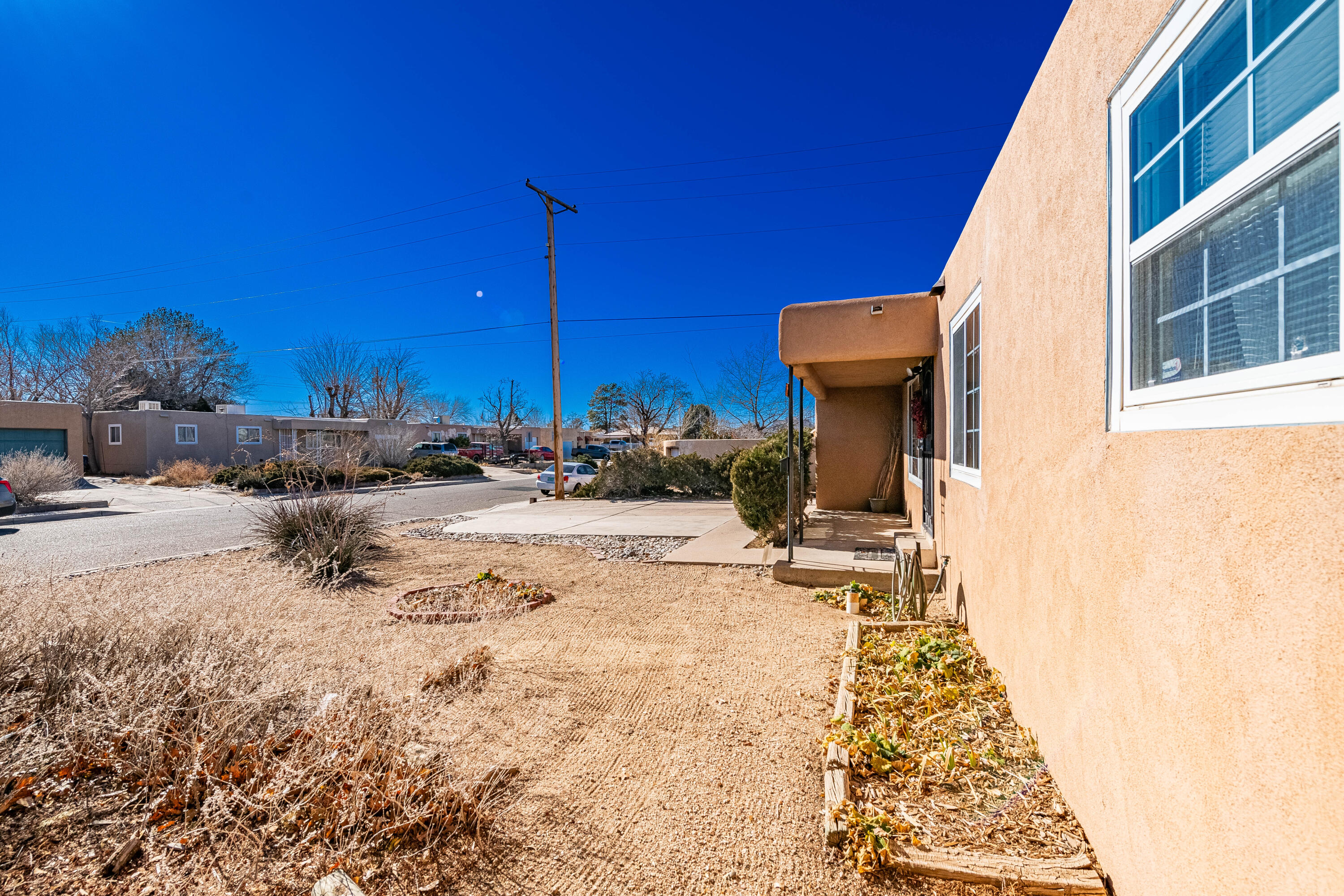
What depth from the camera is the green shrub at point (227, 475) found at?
22234 millimetres

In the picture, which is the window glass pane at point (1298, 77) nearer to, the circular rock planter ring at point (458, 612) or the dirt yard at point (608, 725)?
the dirt yard at point (608, 725)

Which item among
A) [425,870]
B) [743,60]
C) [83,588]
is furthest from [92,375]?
[425,870]

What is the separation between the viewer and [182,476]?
23031 millimetres

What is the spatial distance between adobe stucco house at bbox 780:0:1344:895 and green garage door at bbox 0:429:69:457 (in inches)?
1221

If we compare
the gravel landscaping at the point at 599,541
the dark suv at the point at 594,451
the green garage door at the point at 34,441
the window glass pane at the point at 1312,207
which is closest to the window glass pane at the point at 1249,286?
the window glass pane at the point at 1312,207

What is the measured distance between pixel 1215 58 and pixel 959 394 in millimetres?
3762

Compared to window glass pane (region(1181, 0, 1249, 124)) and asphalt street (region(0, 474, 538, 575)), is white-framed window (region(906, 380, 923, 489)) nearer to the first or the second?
window glass pane (region(1181, 0, 1249, 124))

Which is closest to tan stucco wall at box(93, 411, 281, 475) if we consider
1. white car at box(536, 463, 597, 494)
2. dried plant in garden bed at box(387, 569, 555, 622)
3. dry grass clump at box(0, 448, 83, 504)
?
dry grass clump at box(0, 448, 83, 504)

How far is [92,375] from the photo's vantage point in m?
34.2

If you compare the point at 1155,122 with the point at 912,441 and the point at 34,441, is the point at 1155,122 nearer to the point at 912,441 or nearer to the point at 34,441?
the point at 912,441

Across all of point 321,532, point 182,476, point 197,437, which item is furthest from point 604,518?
point 197,437

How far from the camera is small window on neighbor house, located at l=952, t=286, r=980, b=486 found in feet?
14.9

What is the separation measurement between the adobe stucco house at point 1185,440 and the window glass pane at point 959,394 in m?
1.77

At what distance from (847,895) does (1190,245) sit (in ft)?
7.60
